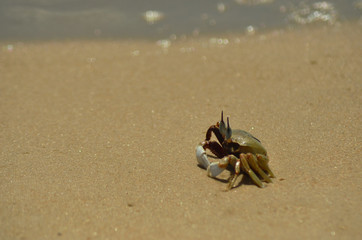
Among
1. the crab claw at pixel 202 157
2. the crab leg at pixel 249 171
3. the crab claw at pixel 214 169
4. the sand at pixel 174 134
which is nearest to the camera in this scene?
the sand at pixel 174 134

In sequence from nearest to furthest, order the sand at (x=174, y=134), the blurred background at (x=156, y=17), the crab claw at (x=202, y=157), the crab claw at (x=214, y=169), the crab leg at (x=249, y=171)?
the sand at (x=174, y=134)
the crab leg at (x=249, y=171)
the crab claw at (x=214, y=169)
the crab claw at (x=202, y=157)
the blurred background at (x=156, y=17)

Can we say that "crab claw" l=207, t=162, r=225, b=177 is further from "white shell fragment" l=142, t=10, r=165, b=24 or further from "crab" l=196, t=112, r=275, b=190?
"white shell fragment" l=142, t=10, r=165, b=24

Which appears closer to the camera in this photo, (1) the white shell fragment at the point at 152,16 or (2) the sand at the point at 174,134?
(2) the sand at the point at 174,134

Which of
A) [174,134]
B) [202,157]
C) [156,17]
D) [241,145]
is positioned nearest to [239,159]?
[241,145]

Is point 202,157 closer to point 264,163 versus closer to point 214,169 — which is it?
point 214,169

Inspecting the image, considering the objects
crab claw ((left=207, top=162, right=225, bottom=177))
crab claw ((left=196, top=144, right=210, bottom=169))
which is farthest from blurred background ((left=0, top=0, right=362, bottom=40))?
crab claw ((left=207, top=162, right=225, bottom=177))

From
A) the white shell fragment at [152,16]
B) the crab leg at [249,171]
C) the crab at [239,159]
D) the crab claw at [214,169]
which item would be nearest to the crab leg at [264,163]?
the crab at [239,159]

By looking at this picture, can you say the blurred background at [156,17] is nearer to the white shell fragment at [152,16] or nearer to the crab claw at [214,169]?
the white shell fragment at [152,16]

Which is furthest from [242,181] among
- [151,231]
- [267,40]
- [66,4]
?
[66,4]
